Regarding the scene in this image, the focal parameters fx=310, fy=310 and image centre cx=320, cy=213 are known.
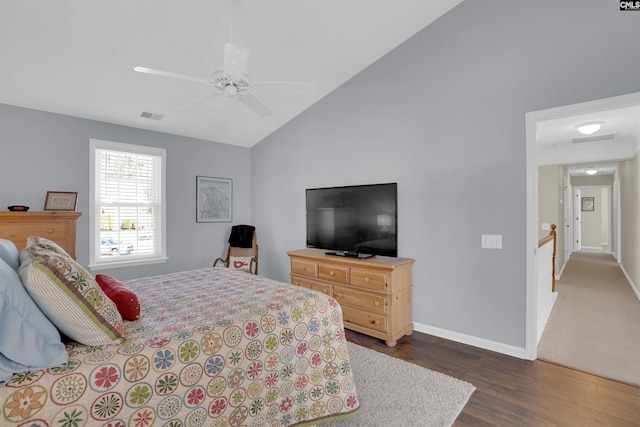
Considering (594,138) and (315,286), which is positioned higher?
(594,138)

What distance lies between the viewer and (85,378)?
1182 mm

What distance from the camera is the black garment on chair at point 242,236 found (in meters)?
5.04

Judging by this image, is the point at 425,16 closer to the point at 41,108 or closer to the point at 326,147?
the point at 326,147

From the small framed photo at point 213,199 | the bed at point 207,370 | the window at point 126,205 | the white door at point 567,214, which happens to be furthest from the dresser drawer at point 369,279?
the white door at point 567,214

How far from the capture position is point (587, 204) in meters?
10.7

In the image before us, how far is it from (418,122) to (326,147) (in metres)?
1.35

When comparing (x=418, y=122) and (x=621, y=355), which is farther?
(x=418, y=122)

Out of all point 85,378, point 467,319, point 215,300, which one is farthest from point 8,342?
point 467,319

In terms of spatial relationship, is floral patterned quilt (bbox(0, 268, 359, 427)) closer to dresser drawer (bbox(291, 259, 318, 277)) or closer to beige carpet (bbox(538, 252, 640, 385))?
dresser drawer (bbox(291, 259, 318, 277))

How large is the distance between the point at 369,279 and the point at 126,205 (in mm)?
3420

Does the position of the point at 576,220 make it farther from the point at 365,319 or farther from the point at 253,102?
the point at 253,102

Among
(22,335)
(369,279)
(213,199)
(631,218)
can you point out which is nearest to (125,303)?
(22,335)

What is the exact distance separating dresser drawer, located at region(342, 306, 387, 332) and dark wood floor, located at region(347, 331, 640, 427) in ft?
0.71

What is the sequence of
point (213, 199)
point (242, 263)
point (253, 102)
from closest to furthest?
point (253, 102), point (242, 263), point (213, 199)
